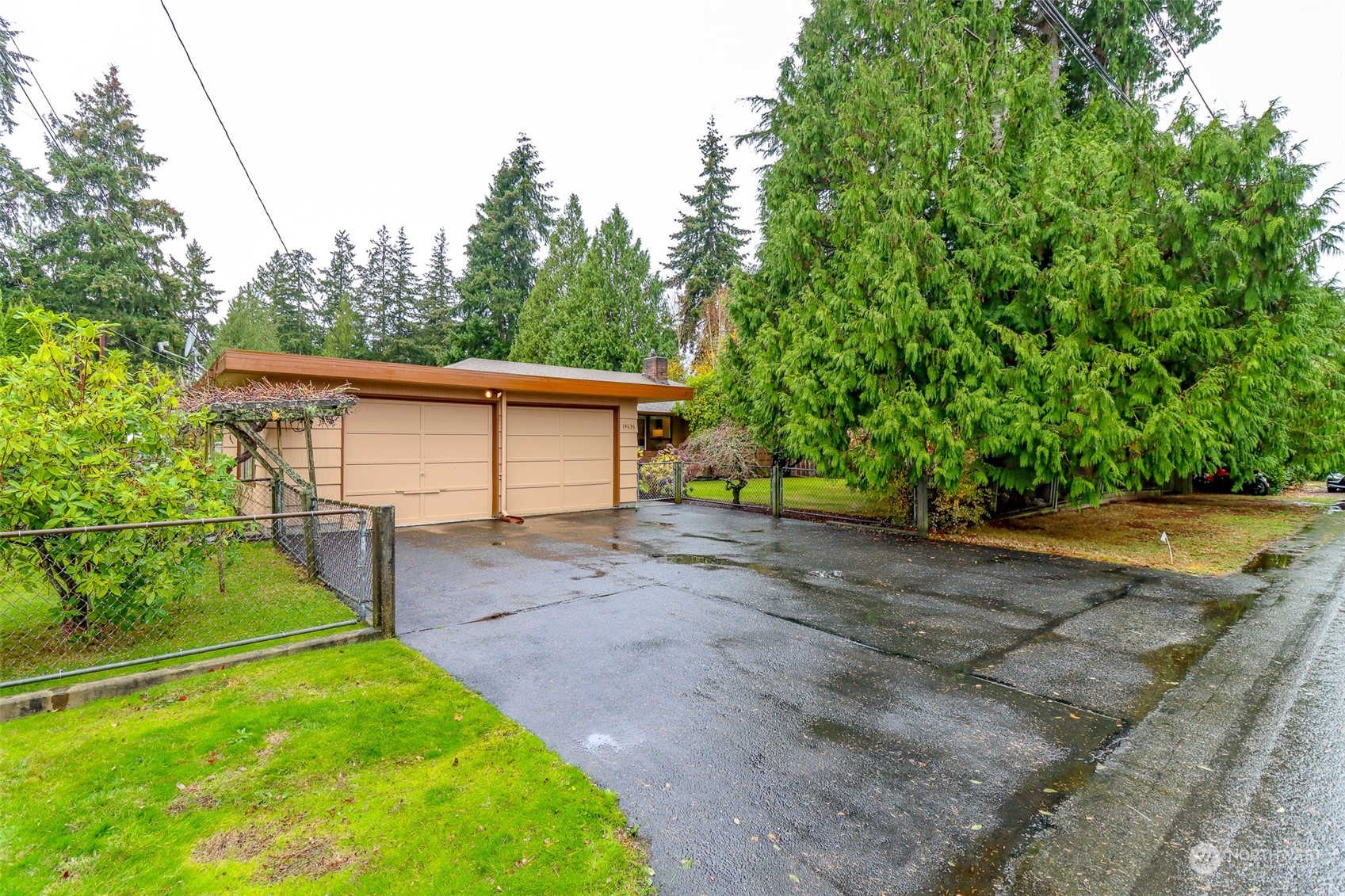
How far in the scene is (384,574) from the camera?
4.31 metres

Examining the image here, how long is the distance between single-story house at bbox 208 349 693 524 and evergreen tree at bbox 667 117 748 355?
63.3ft

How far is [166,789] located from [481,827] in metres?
1.40

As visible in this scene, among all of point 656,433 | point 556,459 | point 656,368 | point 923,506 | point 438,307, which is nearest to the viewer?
point 923,506

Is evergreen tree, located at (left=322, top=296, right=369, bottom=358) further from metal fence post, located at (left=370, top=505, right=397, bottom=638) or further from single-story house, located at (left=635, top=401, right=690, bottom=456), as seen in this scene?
metal fence post, located at (left=370, top=505, right=397, bottom=638)

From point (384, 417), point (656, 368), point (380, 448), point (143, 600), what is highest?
point (656, 368)

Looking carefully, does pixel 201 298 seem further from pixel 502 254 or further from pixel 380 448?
pixel 380 448

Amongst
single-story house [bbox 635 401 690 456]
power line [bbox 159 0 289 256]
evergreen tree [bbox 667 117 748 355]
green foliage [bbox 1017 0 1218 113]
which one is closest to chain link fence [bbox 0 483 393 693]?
→ power line [bbox 159 0 289 256]

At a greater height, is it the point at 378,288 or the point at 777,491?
the point at 378,288

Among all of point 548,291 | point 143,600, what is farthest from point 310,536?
point 548,291

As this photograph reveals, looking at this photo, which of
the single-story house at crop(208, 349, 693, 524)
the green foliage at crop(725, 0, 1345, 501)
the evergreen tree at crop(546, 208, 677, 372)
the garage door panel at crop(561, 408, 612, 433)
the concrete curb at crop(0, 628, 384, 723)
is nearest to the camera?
the concrete curb at crop(0, 628, 384, 723)

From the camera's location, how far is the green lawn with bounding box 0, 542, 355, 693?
3.70 m

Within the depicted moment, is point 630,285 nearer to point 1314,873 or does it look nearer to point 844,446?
point 844,446

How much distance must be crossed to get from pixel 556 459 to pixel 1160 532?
10.6 metres

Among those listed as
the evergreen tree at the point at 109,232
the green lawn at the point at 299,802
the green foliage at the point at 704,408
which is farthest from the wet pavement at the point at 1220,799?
the evergreen tree at the point at 109,232
